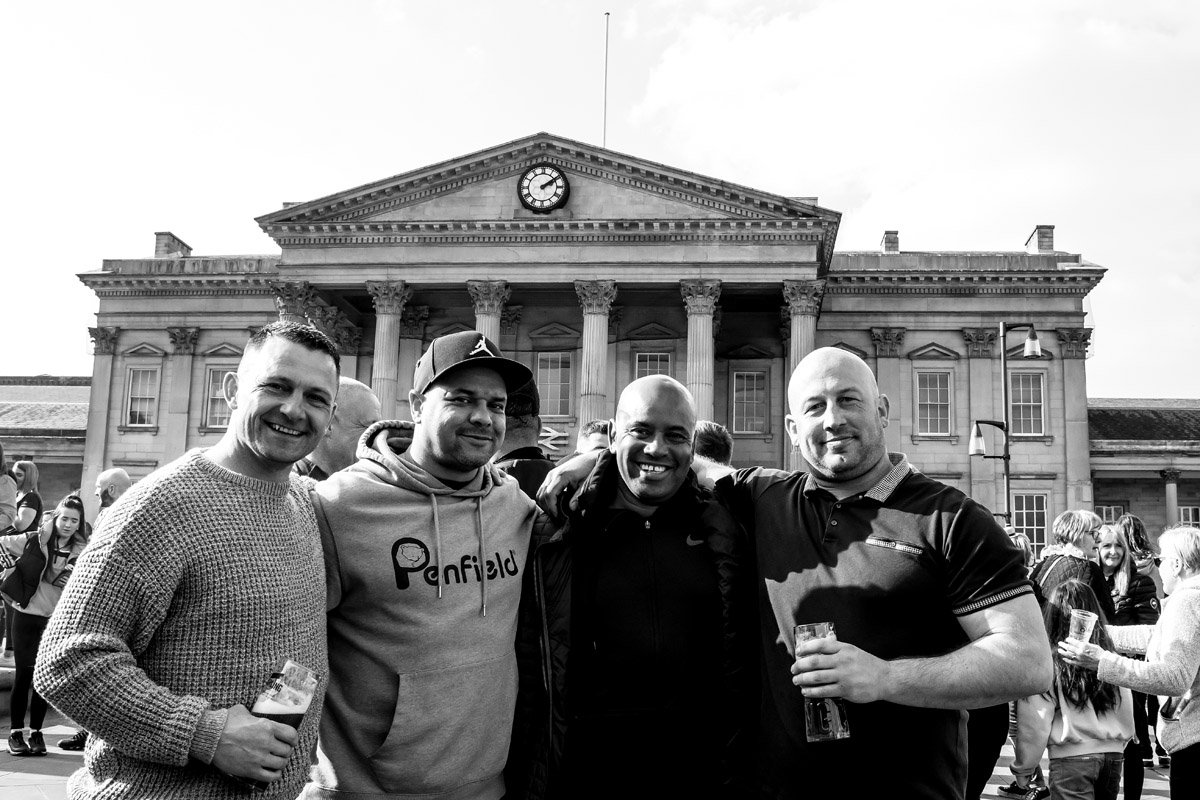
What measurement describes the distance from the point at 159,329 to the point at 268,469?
4077 cm

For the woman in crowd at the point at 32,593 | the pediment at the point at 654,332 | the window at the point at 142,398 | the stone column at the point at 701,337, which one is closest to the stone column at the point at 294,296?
the window at the point at 142,398

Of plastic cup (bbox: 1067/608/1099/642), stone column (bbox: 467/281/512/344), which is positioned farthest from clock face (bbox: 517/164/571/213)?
plastic cup (bbox: 1067/608/1099/642)

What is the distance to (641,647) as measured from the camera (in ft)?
12.1

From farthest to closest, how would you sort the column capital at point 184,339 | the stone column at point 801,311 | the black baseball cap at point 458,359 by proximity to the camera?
the column capital at point 184,339 < the stone column at point 801,311 < the black baseball cap at point 458,359

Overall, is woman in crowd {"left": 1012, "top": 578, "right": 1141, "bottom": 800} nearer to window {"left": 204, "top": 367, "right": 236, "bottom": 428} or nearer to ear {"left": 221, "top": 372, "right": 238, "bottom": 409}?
ear {"left": 221, "top": 372, "right": 238, "bottom": 409}

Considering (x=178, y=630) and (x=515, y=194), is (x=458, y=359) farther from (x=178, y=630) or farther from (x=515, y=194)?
(x=515, y=194)

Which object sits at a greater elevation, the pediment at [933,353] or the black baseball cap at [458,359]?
the pediment at [933,353]

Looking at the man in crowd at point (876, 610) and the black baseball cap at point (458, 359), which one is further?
the black baseball cap at point (458, 359)

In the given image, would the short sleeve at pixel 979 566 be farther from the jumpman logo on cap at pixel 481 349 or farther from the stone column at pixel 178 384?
the stone column at pixel 178 384

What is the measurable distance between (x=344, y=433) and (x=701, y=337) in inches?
1052

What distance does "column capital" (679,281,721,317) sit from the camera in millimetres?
31891

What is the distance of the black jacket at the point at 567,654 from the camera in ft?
11.7

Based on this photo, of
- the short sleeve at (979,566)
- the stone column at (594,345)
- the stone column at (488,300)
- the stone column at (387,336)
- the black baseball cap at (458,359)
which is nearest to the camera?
the short sleeve at (979,566)

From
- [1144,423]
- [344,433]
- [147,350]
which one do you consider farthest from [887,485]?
[1144,423]
